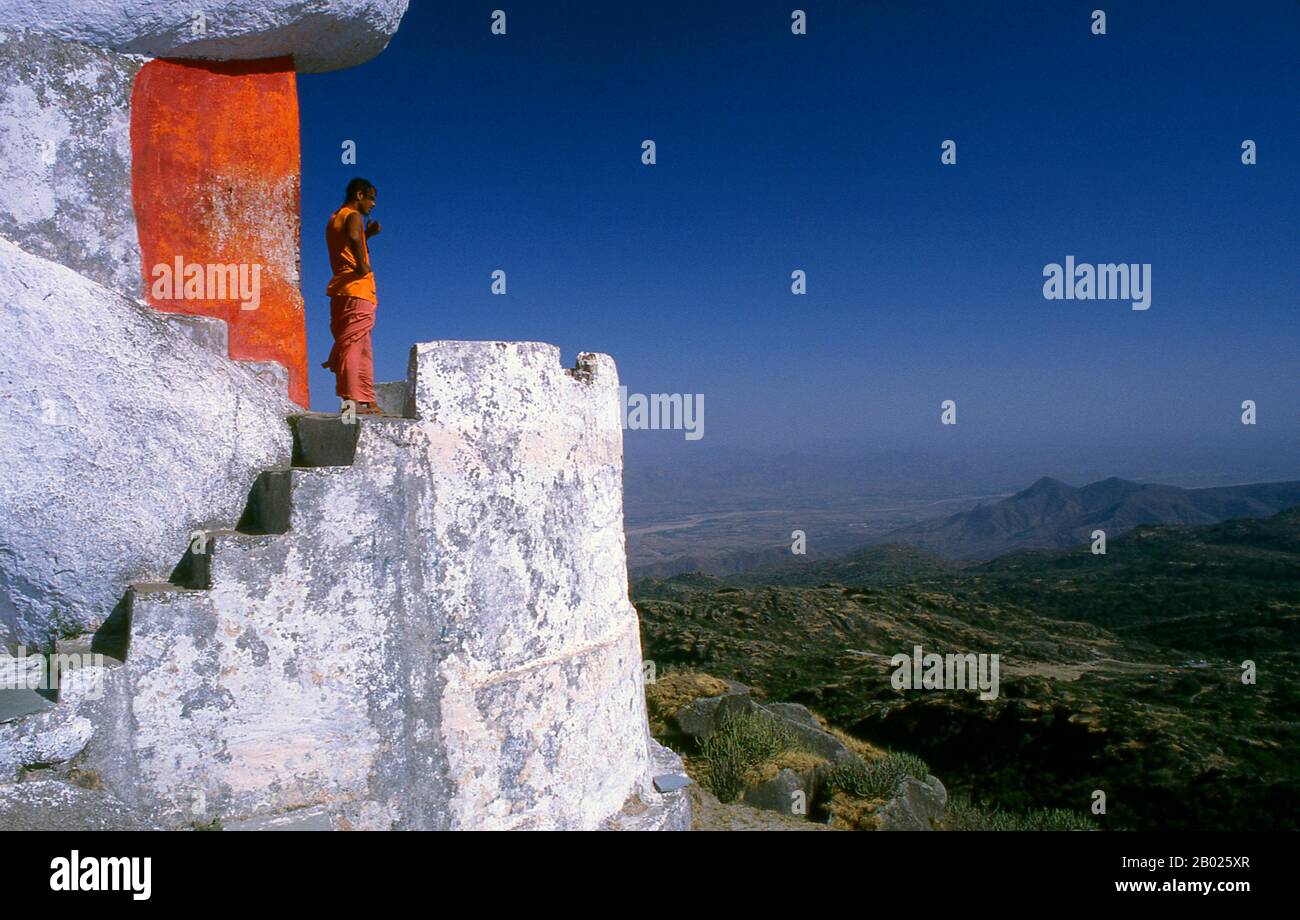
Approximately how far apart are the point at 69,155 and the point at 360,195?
163 centimetres

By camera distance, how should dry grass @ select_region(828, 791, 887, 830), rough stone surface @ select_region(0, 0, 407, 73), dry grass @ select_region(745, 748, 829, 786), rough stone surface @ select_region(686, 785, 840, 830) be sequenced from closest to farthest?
rough stone surface @ select_region(0, 0, 407, 73)
rough stone surface @ select_region(686, 785, 840, 830)
dry grass @ select_region(828, 791, 887, 830)
dry grass @ select_region(745, 748, 829, 786)

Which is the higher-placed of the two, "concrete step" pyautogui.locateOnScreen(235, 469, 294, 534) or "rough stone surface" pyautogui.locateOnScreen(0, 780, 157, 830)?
"concrete step" pyautogui.locateOnScreen(235, 469, 294, 534)

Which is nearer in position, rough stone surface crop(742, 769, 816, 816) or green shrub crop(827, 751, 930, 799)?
rough stone surface crop(742, 769, 816, 816)

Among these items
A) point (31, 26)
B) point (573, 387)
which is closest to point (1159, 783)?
point (573, 387)

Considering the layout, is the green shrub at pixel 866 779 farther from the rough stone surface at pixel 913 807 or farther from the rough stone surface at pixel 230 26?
the rough stone surface at pixel 230 26

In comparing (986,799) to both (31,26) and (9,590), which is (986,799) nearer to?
(9,590)

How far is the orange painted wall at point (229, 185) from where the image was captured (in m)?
5.18

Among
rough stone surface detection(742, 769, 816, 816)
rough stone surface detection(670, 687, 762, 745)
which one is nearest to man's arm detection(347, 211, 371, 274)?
rough stone surface detection(742, 769, 816, 816)

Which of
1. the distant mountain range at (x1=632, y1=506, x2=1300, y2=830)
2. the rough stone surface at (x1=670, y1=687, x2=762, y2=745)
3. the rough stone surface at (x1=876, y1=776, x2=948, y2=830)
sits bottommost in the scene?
the distant mountain range at (x1=632, y1=506, x2=1300, y2=830)

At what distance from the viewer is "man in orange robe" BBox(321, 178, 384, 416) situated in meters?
5.80

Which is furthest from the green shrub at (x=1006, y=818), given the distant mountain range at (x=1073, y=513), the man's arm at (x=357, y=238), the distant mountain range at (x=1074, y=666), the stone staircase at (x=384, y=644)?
the distant mountain range at (x=1073, y=513)

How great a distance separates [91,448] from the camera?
4.38 m

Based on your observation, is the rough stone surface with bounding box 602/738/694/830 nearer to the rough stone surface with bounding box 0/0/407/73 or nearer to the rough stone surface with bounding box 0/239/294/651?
the rough stone surface with bounding box 0/239/294/651

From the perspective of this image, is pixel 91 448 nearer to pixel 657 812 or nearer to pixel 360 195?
pixel 360 195
